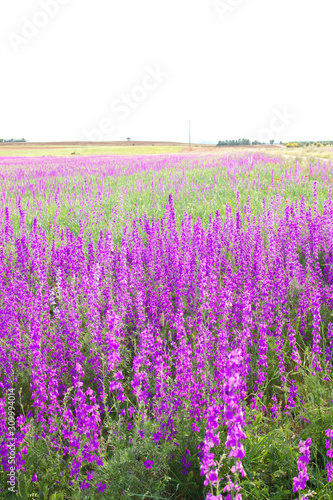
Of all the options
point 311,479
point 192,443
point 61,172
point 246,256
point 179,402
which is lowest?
point 311,479

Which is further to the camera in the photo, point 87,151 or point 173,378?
point 87,151

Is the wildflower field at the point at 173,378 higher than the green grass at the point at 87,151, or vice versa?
the green grass at the point at 87,151

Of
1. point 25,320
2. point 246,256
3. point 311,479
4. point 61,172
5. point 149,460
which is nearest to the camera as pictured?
point 149,460

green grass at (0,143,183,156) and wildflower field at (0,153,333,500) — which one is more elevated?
green grass at (0,143,183,156)

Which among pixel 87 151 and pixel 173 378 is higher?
pixel 87 151

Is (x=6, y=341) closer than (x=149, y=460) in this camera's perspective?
No

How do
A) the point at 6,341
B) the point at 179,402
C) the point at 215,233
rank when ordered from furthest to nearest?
the point at 215,233 → the point at 6,341 → the point at 179,402

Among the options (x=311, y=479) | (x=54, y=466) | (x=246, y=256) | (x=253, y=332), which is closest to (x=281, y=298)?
(x=253, y=332)

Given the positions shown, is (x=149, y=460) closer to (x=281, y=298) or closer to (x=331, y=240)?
(x=281, y=298)

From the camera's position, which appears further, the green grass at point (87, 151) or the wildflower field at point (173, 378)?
the green grass at point (87, 151)

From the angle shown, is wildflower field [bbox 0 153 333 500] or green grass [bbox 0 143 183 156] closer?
wildflower field [bbox 0 153 333 500]

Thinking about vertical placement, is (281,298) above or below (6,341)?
above

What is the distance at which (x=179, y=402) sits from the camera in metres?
1.92

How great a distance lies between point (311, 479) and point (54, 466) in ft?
4.71
